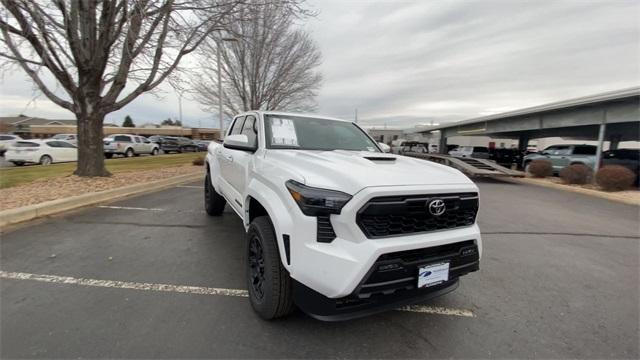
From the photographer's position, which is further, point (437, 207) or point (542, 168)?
point (542, 168)

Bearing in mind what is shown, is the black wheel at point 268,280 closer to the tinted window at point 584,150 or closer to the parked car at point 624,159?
the parked car at point 624,159

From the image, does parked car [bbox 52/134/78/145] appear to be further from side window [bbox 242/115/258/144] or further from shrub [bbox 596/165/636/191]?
shrub [bbox 596/165/636/191]

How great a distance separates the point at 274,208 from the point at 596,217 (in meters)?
8.47

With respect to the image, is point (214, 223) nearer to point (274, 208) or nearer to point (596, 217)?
point (274, 208)

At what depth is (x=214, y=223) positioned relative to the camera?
568 centimetres

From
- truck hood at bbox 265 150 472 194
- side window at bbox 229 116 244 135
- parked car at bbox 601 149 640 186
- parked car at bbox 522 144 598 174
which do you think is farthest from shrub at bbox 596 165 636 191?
side window at bbox 229 116 244 135

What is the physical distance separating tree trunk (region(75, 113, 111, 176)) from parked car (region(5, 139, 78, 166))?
439 inches

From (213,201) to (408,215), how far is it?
15.0 ft

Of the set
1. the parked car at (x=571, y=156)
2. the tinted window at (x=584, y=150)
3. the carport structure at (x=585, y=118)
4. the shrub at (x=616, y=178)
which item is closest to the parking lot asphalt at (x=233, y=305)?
the shrub at (x=616, y=178)

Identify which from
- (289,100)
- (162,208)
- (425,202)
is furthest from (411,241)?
(289,100)

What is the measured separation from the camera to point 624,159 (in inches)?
570

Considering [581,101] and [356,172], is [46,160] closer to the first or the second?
[356,172]

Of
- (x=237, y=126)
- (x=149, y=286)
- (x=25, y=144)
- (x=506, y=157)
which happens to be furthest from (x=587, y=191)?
(x=25, y=144)

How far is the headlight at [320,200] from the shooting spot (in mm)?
2162
